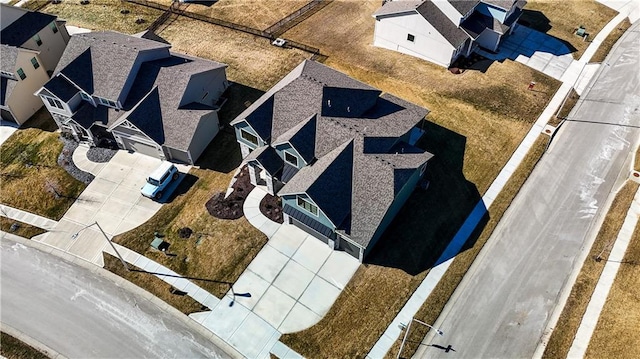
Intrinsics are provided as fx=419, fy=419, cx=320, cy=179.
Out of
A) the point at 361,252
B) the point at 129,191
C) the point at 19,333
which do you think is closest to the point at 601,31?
the point at 361,252

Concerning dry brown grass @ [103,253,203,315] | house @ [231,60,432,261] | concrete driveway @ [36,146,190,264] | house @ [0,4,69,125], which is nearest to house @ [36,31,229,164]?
concrete driveway @ [36,146,190,264]

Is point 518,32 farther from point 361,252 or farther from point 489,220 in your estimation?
point 361,252

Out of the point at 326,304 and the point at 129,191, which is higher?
the point at 129,191

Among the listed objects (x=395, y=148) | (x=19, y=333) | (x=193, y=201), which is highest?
(x=395, y=148)

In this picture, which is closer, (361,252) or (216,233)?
(361,252)

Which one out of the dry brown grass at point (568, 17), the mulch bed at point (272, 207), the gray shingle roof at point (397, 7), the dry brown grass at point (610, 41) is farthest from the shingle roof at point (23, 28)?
the dry brown grass at point (610, 41)

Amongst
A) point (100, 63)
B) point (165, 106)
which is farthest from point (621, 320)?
point (100, 63)

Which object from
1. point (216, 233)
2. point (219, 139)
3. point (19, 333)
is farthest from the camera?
point (219, 139)

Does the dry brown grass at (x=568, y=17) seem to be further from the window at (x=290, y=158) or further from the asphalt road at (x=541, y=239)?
the window at (x=290, y=158)
